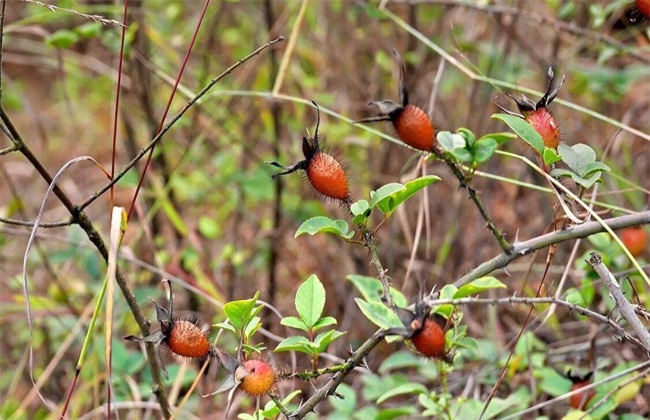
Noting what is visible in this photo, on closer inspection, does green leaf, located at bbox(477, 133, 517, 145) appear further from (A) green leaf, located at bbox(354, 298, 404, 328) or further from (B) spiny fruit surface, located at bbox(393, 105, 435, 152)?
(A) green leaf, located at bbox(354, 298, 404, 328)

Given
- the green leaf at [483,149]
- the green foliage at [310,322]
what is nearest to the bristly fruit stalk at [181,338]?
the green foliage at [310,322]

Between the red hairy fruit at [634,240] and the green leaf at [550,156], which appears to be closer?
the green leaf at [550,156]

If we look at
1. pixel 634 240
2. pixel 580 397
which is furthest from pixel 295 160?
pixel 580 397

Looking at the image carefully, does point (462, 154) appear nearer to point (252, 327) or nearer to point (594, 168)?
point (594, 168)

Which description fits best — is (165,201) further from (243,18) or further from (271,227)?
(243,18)

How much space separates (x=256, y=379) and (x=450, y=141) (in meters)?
0.40

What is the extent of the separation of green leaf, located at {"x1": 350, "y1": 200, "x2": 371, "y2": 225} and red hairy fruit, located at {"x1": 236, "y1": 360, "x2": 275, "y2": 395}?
0.74 feet

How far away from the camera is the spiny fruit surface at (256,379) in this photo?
1042 millimetres

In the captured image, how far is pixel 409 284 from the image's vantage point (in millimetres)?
2422

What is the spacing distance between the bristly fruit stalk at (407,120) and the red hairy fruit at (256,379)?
35cm

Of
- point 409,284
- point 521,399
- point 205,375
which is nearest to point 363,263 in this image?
point 409,284

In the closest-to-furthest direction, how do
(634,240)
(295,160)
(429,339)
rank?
(429,339), (634,240), (295,160)

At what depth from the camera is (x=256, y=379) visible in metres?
1.04

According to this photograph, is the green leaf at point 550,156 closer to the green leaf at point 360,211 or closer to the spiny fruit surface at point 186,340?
the green leaf at point 360,211
